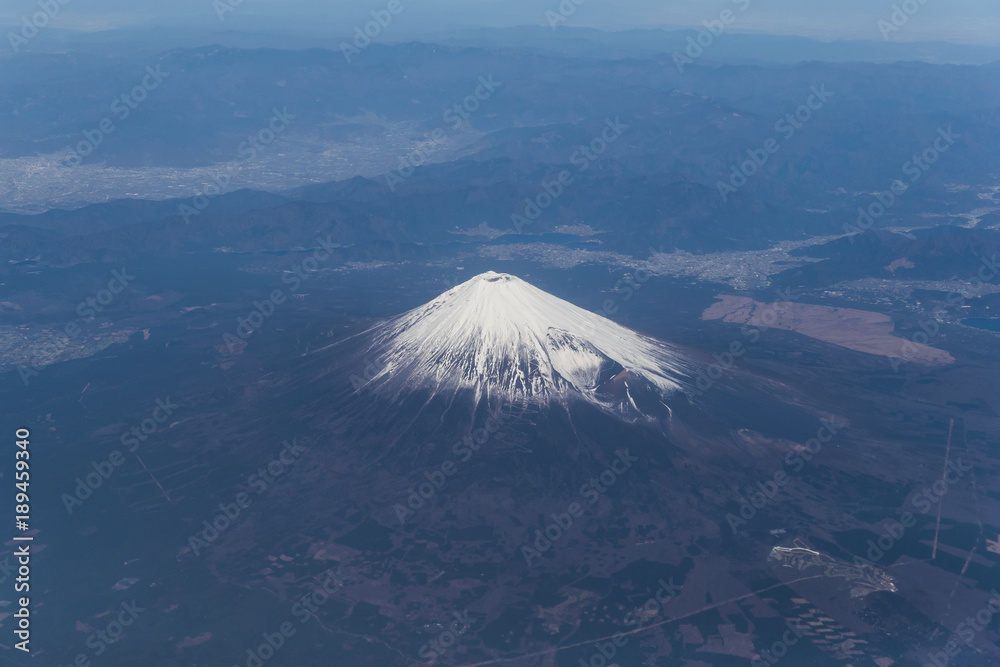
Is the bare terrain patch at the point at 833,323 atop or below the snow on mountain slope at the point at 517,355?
below

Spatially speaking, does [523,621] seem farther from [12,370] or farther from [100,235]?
[100,235]

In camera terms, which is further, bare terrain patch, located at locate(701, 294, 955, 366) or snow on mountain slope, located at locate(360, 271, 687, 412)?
bare terrain patch, located at locate(701, 294, 955, 366)

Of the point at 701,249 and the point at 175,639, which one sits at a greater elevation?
the point at 175,639

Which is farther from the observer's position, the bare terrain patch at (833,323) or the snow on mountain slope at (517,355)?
the bare terrain patch at (833,323)

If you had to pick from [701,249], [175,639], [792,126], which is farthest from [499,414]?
[792,126]

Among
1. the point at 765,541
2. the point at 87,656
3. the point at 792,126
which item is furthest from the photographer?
the point at 792,126

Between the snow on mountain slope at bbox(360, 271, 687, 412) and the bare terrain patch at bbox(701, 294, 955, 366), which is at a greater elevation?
the snow on mountain slope at bbox(360, 271, 687, 412)

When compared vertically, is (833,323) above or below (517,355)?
below

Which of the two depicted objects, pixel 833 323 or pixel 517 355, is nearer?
pixel 517 355
